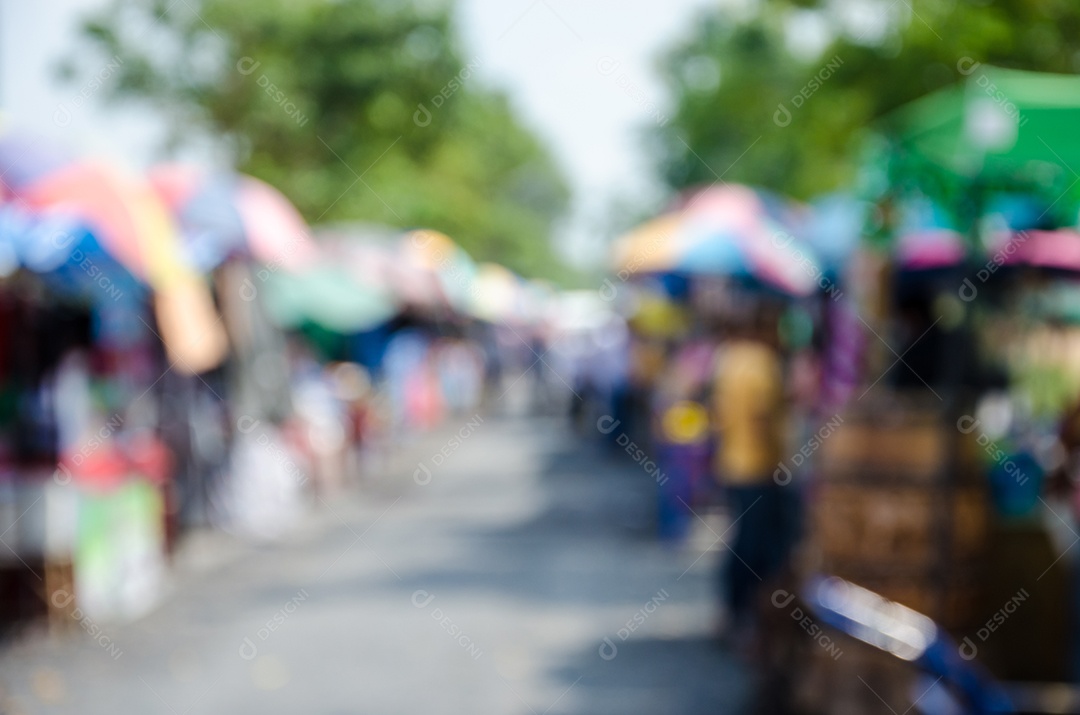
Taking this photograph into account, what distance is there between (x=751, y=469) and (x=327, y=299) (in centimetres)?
1309

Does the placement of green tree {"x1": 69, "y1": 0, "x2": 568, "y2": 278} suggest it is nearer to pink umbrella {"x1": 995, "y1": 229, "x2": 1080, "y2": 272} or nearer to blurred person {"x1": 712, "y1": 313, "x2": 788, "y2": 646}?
pink umbrella {"x1": 995, "y1": 229, "x2": 1080, "y2": 272}

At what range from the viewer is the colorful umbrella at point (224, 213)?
384 inches

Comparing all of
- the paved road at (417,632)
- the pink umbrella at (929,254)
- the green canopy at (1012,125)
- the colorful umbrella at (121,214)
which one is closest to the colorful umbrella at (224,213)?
the colorful umbrella at (121,214)

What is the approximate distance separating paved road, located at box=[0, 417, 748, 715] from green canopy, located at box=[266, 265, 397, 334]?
6.83 m

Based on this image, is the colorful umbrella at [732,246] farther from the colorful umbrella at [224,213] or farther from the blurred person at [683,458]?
the colorful umbrella at [224,213]

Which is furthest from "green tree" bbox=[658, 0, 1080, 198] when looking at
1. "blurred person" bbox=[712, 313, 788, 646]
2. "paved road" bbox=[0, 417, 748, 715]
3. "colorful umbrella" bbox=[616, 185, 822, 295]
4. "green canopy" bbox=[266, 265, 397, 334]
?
"green canopy" bbox=[266, 265, 397, 334]

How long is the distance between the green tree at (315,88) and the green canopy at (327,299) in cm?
575

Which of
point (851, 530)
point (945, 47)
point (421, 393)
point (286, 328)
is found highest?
point (945, 47)

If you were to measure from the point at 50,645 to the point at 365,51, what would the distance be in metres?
21.8

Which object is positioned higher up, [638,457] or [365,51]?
[365,51]

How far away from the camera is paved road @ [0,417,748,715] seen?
21.2 ft

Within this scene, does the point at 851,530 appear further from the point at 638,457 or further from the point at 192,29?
the point at 192,29

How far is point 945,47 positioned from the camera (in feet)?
33.4

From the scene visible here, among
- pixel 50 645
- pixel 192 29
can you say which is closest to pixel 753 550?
pixel 50 645
